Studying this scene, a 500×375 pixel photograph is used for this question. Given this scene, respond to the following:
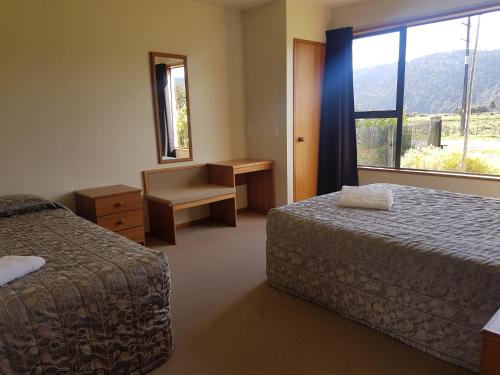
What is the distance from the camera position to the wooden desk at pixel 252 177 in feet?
13.9

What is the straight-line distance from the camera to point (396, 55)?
4.34 m

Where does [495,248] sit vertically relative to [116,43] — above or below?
below

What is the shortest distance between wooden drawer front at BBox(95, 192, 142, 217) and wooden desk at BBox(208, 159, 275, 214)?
1117 millimetres

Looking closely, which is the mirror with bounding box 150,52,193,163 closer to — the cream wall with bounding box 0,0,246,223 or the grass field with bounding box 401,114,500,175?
the cream wall with bounding box 0,0,246,223

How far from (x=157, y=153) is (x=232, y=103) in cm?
125

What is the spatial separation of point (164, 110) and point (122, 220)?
1324 millimetres

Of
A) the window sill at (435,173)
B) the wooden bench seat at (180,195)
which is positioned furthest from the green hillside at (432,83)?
the wooden bench seat at (180,195)

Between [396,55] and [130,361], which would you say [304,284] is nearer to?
[130,361]

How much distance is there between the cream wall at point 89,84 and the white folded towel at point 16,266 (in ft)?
5.60

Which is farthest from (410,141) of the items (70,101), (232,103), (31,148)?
(31,148)

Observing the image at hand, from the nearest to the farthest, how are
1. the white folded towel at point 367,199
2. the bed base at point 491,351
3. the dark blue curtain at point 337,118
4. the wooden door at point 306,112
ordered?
the bed base at point 491,351
the white folded towel at point 367,199
the wooden door at point 306,112
the dark blue curtain at point 337,118

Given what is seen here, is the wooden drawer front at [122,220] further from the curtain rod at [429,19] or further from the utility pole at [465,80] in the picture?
the utility pole at [465,80]

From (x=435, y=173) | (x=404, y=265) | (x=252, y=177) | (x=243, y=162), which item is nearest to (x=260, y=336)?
(x=404, y=265)

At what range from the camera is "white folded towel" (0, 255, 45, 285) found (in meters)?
1.60
